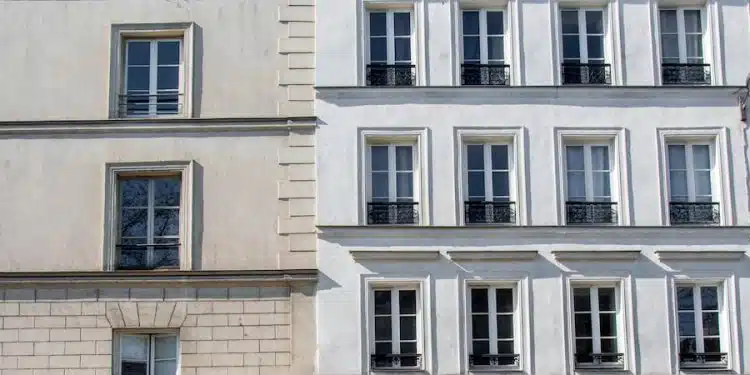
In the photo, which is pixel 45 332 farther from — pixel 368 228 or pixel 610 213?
pixel 610 213

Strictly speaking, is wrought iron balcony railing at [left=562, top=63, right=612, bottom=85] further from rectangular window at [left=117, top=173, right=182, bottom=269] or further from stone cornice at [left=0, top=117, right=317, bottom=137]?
rectangular window at [left=117, top=173, right=182, bottom=269]

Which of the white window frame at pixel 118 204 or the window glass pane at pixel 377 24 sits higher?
the window glass pane at pixel 377 24

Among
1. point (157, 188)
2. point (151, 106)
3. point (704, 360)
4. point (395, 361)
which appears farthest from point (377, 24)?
point (704, 360)

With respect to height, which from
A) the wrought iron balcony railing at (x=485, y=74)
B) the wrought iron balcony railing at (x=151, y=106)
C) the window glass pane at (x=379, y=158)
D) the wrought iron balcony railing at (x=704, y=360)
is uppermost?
the wrought iron balcony railing at (x=485, y=74)

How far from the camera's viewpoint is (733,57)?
70.6 ft

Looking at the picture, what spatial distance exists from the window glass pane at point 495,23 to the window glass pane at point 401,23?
1432 millimetres

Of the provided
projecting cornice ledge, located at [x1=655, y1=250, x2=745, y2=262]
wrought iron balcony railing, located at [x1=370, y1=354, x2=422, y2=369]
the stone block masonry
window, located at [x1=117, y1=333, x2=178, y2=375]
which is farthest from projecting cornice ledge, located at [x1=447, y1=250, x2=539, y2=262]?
window, located at [x1=117, y1=333, x2=178, y2=375]

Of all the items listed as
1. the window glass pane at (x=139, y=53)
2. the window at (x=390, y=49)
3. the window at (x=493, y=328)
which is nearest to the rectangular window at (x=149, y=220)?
the window glass pane at (x=139, y=53)

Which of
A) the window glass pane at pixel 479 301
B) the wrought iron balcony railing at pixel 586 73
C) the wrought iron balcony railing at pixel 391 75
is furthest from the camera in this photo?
the wrought iron balcony railing at pixel 586 73

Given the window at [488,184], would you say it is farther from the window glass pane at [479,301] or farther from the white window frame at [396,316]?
the white window frame at [396,316]

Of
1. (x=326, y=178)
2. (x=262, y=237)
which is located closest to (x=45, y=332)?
(x=262, y=237)

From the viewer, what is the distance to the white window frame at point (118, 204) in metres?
20.8

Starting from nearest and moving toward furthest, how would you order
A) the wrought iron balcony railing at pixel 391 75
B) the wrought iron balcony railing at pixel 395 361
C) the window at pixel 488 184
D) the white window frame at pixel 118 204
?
the wrought iron balcony railing at pixel 395 361 → the white window frame at pixel 118 204 → the window at pixel 488 184 → the wrought iron balcony railing at pixel 391 75

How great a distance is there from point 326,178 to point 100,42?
481 centimetres
